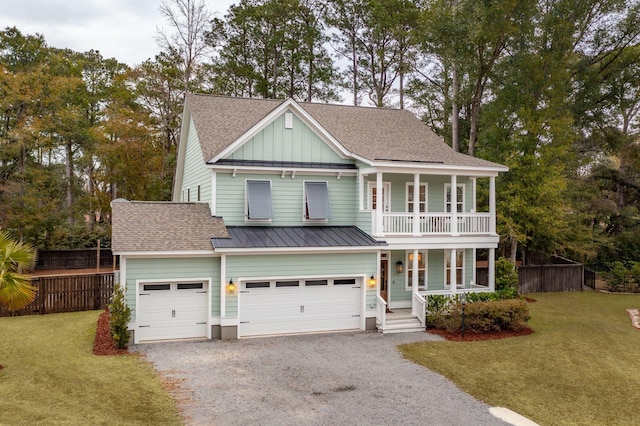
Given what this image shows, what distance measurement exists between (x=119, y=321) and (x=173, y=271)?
6.73 feet

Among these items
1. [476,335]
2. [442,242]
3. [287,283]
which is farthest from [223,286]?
[476,335]

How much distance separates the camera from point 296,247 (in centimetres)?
1538

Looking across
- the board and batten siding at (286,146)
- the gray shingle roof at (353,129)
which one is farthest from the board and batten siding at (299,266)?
the board and batten siding at (286,146)

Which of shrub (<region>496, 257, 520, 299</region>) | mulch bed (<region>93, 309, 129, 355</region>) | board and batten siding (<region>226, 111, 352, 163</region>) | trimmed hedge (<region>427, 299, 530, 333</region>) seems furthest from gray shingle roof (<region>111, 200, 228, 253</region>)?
shrub (<region>496, 257, 520, 299</region>)

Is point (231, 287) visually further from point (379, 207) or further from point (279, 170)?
point (379, 207)

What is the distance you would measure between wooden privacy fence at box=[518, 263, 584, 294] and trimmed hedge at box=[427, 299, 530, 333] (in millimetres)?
9190

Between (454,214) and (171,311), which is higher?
(454,214)

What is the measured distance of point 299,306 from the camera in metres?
15.8

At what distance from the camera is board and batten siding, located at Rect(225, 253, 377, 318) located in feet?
49.0

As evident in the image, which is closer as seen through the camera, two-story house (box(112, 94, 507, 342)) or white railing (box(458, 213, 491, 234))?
two-story house (box(112, 94, 507, 342))

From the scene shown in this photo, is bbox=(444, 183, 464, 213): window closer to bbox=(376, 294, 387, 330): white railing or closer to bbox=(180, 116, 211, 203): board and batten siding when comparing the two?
bbox=(376, 294, 387, 330): white railing

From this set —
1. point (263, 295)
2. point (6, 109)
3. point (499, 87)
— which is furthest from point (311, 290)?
point (6, 109)

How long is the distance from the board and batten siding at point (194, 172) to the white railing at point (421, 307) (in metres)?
8.35

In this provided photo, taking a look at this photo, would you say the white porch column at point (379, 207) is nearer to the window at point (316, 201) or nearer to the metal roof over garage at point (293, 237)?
the metal roof over garage at point (293, 237)
